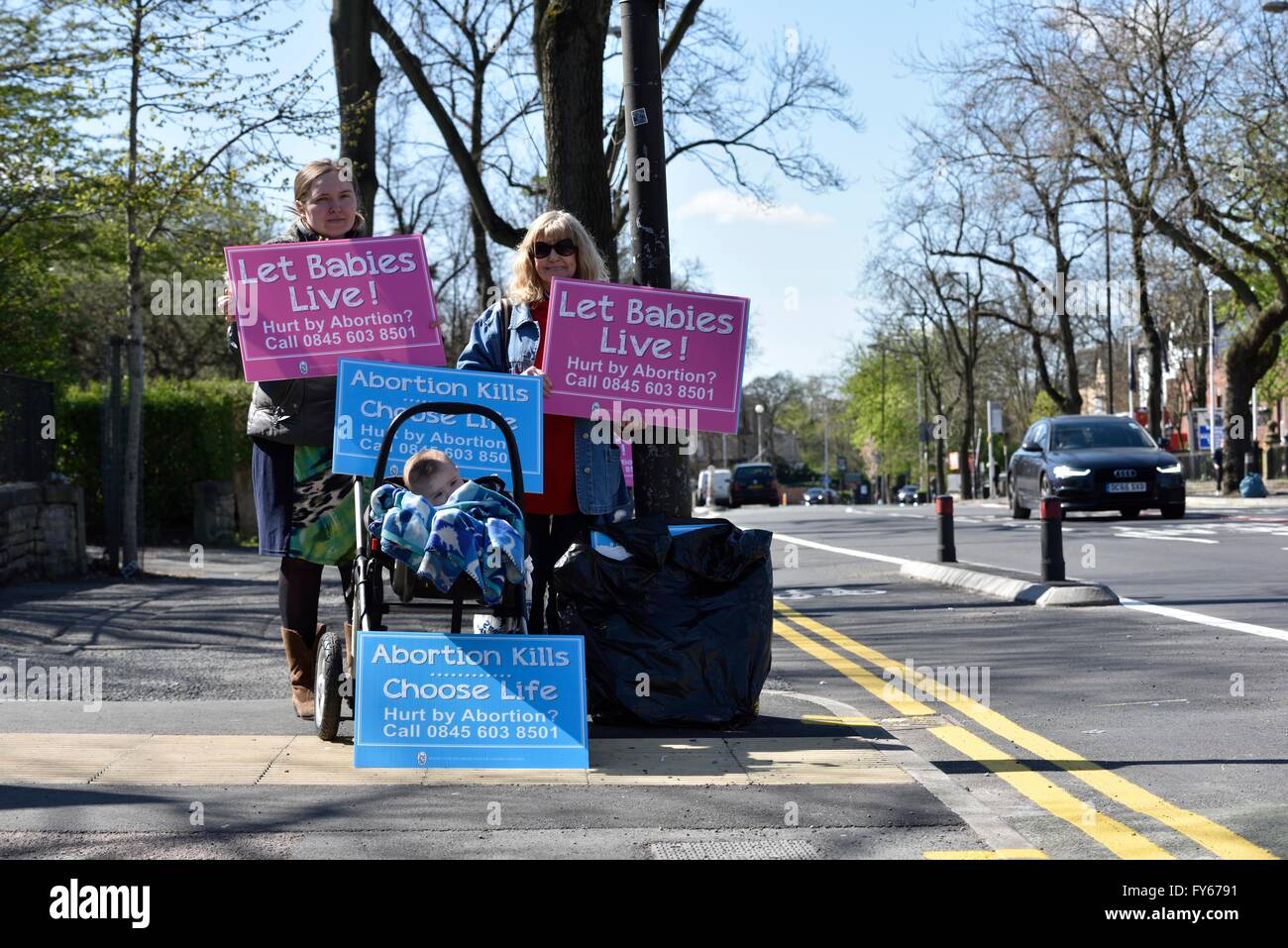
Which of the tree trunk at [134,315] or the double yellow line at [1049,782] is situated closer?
the double yellow line at [1049,782]

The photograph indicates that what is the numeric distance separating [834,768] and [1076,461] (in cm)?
1783

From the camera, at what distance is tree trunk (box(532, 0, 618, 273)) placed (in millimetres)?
11477

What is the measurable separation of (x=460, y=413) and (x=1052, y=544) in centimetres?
741

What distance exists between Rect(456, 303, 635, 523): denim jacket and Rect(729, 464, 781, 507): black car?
180 ft

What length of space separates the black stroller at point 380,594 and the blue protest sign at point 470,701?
120 millimetres

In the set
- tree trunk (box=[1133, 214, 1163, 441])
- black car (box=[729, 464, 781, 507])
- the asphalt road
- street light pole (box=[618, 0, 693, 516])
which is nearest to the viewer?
street light pole (box=[618, 0, 693, 516])

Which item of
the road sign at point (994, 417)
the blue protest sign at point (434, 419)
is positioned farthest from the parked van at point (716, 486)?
the blue protest sign at point (434, 419)

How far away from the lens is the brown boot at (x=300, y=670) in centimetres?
634

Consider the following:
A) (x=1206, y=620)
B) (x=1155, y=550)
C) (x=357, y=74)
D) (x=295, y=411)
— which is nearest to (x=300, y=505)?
(x=295, y=411)

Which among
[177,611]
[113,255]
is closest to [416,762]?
[177,611]

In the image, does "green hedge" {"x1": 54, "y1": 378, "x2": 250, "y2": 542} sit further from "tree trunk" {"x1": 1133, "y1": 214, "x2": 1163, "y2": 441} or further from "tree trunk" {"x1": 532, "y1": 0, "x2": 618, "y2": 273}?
"tree trunk" {"x1": 1133, "y1": 214, "x2": 1163, "y2": 441}

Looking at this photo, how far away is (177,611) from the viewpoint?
1184cm

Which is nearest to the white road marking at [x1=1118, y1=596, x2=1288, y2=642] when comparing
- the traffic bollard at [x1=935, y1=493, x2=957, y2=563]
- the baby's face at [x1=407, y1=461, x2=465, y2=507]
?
the traffic bollard at [x1=935, y1=493, x2=957, y2=563]

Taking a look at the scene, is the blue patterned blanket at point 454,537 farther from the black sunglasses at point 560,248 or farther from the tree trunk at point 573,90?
the tree trunk at point 573,90
